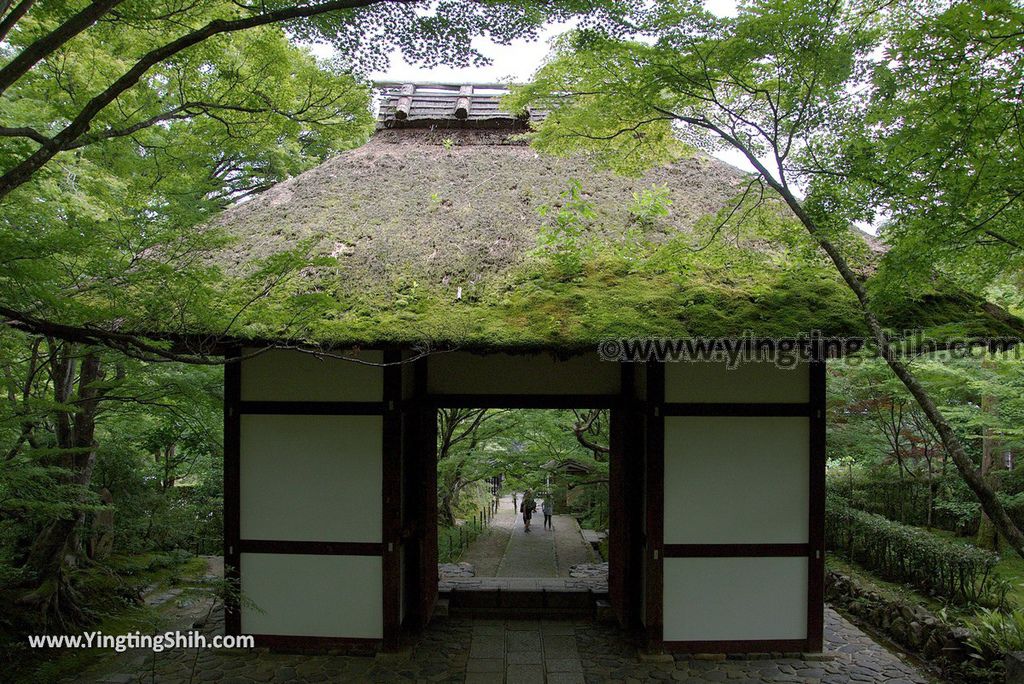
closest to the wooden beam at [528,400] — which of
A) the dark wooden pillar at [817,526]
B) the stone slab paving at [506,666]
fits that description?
the dark wooden pillar at [817,526]

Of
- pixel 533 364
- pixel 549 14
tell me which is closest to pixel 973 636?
pixel 533 364

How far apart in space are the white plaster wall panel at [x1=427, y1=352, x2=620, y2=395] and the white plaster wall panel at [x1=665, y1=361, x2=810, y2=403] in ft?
3.16

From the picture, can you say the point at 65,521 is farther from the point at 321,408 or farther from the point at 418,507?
the point at 418,507

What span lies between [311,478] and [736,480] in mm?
4147

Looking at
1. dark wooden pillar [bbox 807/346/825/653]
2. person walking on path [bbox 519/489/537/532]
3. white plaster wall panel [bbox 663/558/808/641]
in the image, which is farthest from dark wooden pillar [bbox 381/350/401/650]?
person walking on path [bbox 519/489/537/532]

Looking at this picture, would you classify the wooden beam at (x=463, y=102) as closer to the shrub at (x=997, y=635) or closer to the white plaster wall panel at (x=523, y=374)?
the white plaster wall panel at (x=523, y=374)

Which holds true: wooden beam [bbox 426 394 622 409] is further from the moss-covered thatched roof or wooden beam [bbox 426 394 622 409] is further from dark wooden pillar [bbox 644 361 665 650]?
the moss-covered thatched roof

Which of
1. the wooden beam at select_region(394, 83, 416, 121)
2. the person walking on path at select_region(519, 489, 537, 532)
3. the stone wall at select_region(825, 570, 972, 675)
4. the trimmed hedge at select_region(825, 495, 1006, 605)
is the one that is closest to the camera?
the stone wall at select_region(825, 570, 972, 675)

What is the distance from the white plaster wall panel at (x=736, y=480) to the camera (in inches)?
228

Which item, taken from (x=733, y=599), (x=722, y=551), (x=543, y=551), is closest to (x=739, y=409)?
(x=722, y=551)

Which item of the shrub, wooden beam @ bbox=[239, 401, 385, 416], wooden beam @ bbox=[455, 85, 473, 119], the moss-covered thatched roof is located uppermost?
wooden beam @ bbox=[455, 85, 473, 119]

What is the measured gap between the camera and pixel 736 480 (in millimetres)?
5820

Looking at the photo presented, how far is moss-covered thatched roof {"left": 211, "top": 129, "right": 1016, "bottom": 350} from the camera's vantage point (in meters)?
4.99

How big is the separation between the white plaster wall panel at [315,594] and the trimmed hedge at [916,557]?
6.89 meters
